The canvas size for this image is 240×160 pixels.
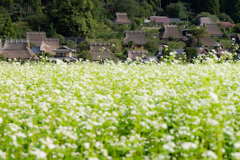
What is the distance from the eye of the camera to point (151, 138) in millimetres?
3014

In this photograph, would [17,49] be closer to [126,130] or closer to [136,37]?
[136,37]

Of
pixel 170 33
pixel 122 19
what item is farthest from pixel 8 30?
pixel 170 33

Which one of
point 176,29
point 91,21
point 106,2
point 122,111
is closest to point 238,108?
point 122,111

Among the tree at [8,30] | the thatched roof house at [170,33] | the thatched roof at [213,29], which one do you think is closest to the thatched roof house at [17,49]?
the tree at [8,30]

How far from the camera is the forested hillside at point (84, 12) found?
38250 mm

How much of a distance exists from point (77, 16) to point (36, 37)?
6.92m

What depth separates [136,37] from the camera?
38.2 meters

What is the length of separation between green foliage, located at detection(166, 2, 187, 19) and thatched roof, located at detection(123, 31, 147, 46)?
82.7 feet

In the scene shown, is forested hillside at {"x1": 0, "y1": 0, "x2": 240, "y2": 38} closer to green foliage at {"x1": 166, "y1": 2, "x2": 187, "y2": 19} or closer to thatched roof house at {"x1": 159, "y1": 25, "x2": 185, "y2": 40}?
green foliage at {"x1": 166, "y1": 2, "x2": 187, "y2": 19}

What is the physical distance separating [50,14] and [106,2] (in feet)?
Answer: 57.9

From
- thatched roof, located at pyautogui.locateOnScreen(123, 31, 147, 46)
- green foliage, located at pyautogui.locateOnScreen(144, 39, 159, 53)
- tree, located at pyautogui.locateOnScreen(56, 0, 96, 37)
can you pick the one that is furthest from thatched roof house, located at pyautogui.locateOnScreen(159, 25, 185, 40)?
tree, located at pyautogui.locateOnScreen(56, 0, 96, 37)

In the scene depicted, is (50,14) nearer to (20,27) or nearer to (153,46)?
(20,27)

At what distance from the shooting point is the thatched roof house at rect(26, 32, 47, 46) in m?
38.5

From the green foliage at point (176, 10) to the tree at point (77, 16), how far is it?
2841 centimetres
